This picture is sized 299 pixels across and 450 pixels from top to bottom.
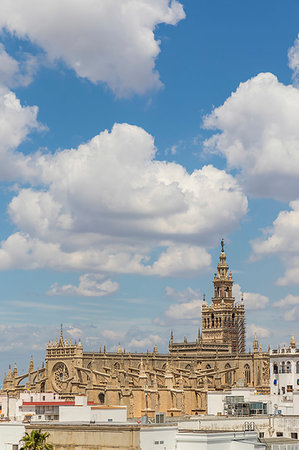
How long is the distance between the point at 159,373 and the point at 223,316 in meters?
25.9

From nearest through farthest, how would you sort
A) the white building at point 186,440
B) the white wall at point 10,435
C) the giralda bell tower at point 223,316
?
the white building at point 186,440, the white wall at point 10,435, the giralda bell tower at point 223,316

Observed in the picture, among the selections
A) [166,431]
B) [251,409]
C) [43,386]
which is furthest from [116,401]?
[166,431]

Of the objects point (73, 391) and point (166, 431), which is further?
point (73, 391)

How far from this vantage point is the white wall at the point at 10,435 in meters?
51.2

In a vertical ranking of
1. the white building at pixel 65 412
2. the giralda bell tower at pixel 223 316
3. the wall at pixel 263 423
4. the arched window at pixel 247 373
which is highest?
the giralda bell tower at pixel 223 316

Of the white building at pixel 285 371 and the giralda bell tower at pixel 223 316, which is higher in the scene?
the giralda bell tower at pixel 223 316

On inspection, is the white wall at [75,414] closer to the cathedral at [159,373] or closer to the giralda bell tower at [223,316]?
the cathedral at [159,373]

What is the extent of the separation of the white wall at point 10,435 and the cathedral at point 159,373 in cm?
5139

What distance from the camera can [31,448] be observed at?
45.2 metres

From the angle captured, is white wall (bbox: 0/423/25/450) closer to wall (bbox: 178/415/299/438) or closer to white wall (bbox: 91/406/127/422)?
wall (bbox: 178/415/299/438)

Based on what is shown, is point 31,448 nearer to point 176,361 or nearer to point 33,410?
point 33,410

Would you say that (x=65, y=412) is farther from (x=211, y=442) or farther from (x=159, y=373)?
(x=159, y=373)

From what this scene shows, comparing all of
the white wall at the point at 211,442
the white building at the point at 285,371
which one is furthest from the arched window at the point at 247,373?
the white wall at the point at 211,442

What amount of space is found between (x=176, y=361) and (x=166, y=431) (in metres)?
91.3
